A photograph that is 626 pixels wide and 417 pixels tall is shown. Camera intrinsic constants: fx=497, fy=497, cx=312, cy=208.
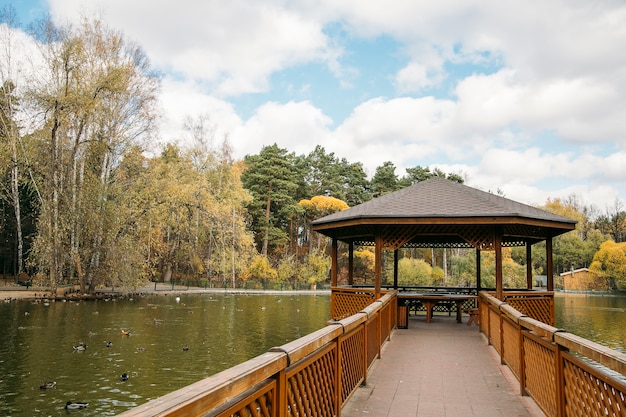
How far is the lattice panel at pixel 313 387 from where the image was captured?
3221mm

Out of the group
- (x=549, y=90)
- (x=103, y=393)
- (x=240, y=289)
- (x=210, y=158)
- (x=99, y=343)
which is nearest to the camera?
(x=103, y=393)

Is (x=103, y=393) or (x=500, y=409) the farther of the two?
(x=103, y=393)

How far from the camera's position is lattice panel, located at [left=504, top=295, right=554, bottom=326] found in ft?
37.2

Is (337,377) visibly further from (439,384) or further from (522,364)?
(522,364)

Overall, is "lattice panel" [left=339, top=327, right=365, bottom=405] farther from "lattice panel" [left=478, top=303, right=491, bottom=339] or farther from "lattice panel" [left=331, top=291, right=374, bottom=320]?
"lattice panel" [left=331, top=291, right=374, bottom=320]

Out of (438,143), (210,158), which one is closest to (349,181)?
(438,143)

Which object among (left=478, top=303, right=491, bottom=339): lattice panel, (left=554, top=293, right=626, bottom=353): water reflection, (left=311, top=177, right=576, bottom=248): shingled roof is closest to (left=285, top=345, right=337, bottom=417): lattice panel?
(left=478, top=303, right=491, bottom=339): lattice panel

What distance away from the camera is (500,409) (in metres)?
5.07

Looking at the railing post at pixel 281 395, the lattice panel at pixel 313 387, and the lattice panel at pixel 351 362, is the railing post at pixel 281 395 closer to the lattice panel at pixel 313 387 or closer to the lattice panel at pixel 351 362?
the lattice panel at pixel 313 387

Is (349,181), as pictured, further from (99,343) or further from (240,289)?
(99,343)

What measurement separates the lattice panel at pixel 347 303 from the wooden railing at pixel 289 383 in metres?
6.25

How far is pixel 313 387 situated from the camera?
3658mm

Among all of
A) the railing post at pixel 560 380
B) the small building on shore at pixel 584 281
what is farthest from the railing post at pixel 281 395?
the small building on shore at pixel 584 281

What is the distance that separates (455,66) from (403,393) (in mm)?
24123
